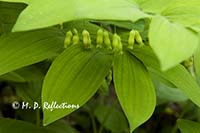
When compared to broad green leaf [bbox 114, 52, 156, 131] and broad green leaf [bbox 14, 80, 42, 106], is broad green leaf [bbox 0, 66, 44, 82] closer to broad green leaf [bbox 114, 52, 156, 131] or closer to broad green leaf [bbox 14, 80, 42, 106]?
broad green leaf [bbox 14, 80, 42, 106]

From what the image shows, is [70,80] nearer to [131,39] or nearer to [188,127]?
[131,39]

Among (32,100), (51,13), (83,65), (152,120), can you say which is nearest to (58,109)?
(83,65)

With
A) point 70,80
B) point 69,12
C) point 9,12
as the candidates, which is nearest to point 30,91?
point 9,12

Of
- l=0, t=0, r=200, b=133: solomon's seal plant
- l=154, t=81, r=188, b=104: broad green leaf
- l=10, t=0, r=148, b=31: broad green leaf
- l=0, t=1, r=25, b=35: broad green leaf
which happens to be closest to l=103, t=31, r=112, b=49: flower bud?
l=0, t=0, r=200, b=133: solomon's seal plant

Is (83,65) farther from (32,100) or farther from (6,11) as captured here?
(32,100)

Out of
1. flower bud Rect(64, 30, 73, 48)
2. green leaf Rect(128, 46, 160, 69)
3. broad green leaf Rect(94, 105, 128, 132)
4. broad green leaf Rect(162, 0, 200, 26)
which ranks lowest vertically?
broad green leaf Rect(94, 105, 128, 132)

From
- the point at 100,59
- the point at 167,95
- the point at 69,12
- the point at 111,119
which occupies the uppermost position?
the point at 69,12
